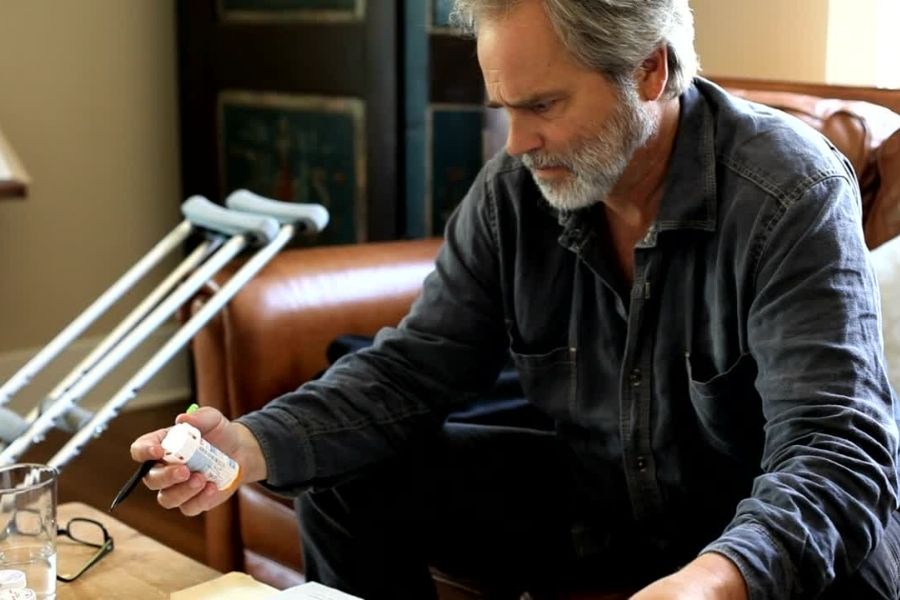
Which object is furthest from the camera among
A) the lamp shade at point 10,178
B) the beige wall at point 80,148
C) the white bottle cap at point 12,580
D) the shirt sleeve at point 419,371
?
the beige wall at point 80,148

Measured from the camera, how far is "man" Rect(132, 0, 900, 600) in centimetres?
119

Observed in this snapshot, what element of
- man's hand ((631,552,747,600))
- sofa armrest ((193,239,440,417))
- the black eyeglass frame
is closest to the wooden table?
the black eyeglass frame

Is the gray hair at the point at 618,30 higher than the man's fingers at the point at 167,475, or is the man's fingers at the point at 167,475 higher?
the gray hair at the point at 618,30

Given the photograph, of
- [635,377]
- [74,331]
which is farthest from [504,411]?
[74,331]

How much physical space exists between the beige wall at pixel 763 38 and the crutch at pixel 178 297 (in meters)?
1.03

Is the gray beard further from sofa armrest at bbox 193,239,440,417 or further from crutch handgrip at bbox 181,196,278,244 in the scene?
crutch handgrip at bbox 181,196,278,244

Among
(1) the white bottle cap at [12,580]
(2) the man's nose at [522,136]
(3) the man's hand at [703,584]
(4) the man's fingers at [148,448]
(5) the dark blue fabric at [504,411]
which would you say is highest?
(2) the man's nose at [522,136]

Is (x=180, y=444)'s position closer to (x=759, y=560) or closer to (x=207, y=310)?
(x=759, y=560)

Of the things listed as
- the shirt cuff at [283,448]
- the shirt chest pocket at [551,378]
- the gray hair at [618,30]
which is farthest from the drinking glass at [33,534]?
the gray hair at [618,30]

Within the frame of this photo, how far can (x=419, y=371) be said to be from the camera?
5.26 ft

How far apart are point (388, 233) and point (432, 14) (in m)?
0.49

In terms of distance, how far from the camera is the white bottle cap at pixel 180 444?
1217mm

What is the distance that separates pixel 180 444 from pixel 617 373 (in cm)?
54

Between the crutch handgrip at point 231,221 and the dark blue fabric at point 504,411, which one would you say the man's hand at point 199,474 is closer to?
the dark blue fabric at point 504,411
